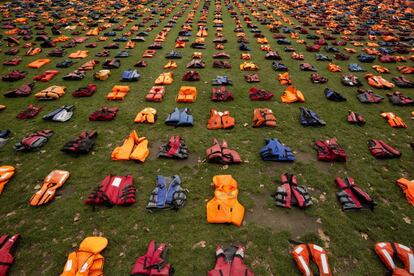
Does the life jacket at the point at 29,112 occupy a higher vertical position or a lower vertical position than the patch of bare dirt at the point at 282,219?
higher

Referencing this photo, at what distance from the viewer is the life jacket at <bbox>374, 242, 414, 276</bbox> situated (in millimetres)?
5230

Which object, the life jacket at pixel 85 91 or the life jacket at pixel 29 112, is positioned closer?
the life jacket at pixel 29 112

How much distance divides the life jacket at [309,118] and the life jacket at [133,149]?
22.2 feet

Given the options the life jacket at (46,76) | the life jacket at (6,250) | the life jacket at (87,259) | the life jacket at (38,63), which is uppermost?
the life jacket at (38,63)

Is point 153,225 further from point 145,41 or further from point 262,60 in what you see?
point 145,41

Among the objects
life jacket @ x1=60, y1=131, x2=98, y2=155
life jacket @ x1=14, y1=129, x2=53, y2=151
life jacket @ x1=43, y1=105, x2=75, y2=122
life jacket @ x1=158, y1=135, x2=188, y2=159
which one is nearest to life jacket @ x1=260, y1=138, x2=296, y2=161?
life jacket @ x1=158, y1=135, x2=188, y2=159

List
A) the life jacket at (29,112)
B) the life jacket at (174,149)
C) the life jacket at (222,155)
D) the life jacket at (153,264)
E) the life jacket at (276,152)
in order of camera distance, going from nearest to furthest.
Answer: the life jacket at (153,264) → the life jacket at (222,155) → the life jacket at (276,152) → the life jacket at (174,149) → the life jacket at (29,112)

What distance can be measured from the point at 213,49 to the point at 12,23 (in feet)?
73.5

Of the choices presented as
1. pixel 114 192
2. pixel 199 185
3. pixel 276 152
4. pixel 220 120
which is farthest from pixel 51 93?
pixel 276 152

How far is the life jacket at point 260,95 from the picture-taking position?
470 inches

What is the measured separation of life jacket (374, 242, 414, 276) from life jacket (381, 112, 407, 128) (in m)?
6.41

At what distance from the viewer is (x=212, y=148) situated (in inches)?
335

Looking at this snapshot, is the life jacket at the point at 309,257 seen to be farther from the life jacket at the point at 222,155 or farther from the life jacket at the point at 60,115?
the life jacket at the point at 60,115

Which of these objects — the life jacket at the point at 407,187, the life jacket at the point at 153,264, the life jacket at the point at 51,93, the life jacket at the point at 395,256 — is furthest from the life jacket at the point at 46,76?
the life jacket at the point at 407,187
